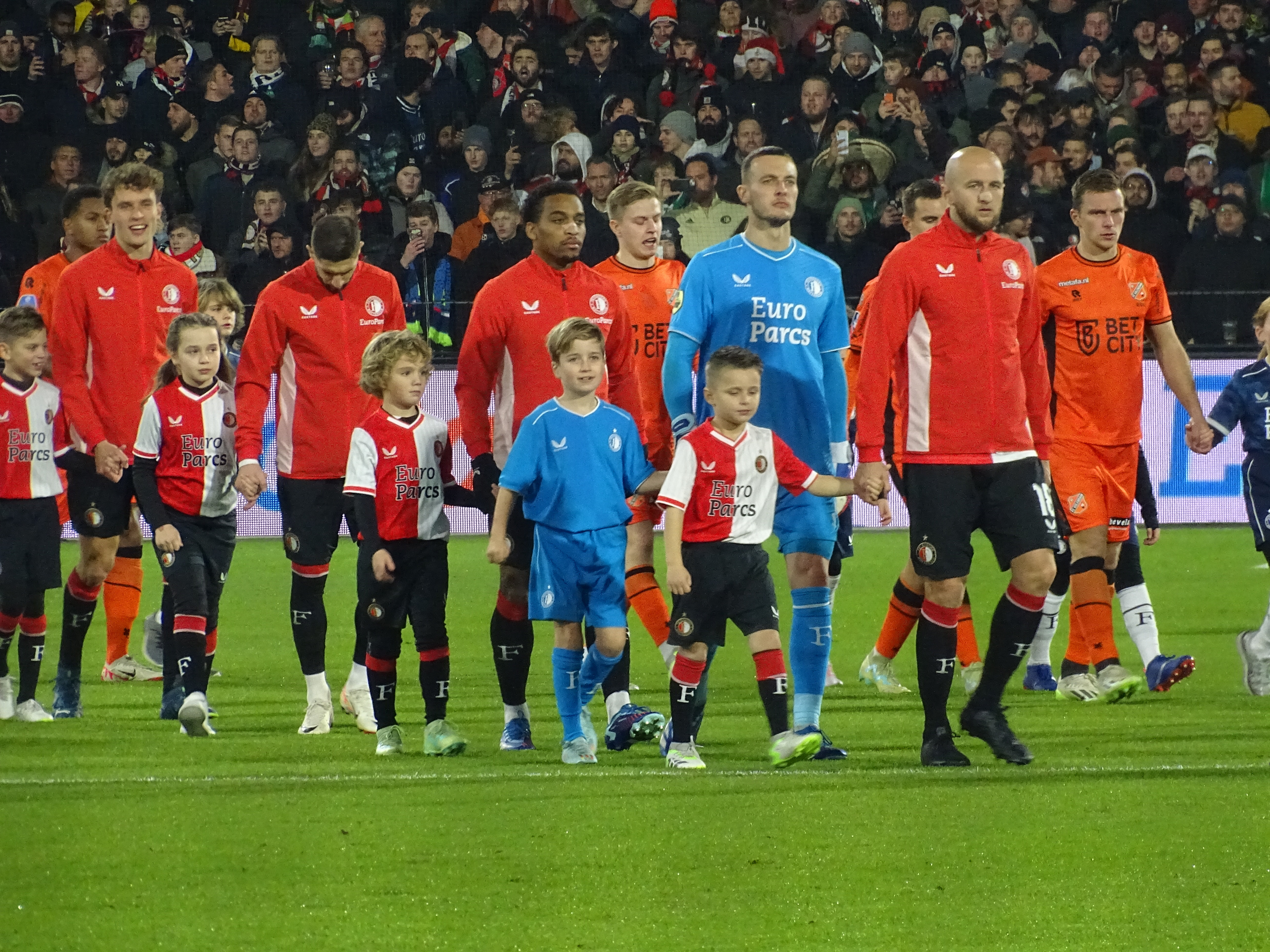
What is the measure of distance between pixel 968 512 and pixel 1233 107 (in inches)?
482

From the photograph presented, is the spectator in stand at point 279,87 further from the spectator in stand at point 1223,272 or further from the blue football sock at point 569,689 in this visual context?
the blue football sock at point 569,689

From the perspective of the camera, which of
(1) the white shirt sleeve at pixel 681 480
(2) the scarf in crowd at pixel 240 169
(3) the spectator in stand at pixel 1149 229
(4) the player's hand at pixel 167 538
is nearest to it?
(1) the white shirt sleeve at pixel 681 480

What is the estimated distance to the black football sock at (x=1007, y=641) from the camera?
637 centimetres

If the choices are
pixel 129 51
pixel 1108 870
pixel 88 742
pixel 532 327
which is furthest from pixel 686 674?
pixel 129 51

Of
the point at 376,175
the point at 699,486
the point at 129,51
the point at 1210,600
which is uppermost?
the point at 129,51

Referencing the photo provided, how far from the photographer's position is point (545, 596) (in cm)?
649

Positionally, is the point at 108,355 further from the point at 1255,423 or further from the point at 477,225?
the point at 477,225

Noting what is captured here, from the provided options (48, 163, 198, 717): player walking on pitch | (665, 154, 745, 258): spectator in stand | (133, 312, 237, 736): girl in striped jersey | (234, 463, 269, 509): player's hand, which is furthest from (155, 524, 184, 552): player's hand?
(665, 154, 745, 258): spectator in stand

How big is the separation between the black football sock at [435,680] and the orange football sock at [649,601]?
108 cm

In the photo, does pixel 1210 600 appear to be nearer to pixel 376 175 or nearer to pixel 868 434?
pixel 868 434

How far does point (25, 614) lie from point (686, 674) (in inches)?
121

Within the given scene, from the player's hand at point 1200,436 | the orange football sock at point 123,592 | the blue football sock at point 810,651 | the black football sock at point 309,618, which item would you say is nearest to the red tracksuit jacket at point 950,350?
the blue football sock at point 810,651

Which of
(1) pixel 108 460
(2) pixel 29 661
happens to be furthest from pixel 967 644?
(2) pixel 29 661

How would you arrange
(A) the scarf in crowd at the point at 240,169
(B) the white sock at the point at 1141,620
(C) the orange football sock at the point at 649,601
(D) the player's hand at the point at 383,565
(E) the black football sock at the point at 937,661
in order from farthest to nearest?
(A) the scarf in crowd at the point at 240,169, (B) the white sock at the point at 1141,620, (C) the orange football sock at the point at 649,601, (D) the player's hand at the point at 383,565, (E) the black football sock at the point at 937,661
